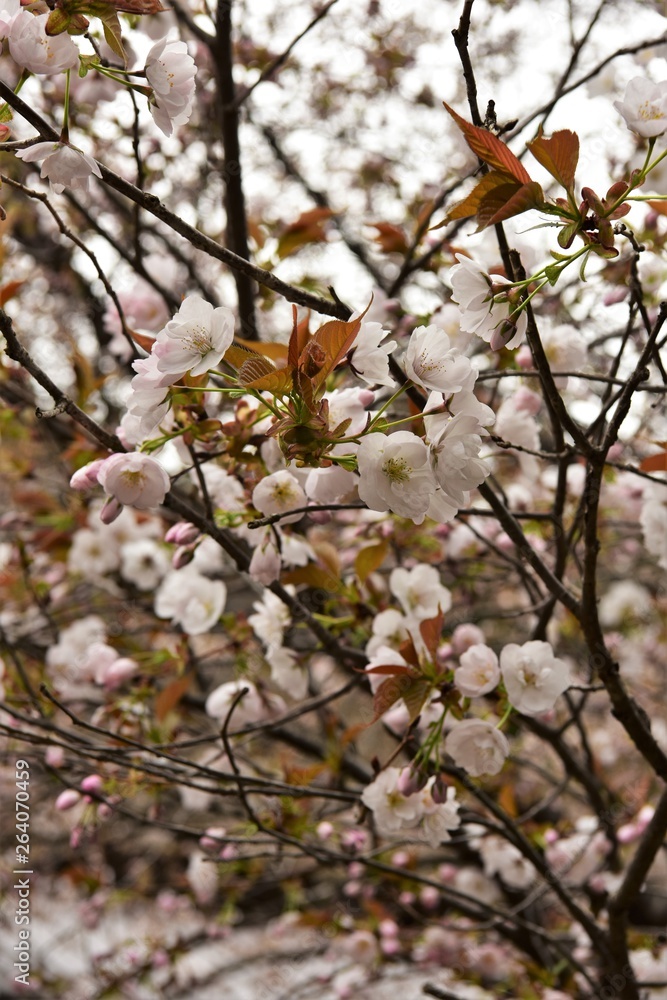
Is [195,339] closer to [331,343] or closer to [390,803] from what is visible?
[331,343]

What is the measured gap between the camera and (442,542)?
1.67 m

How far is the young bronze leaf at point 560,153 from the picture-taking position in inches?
25.5

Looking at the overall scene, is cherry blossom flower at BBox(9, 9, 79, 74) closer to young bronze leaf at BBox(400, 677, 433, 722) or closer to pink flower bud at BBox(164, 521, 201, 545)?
→ pink flower bud at BBox(164, 521, 201, 545)

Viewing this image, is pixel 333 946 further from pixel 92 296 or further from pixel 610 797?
pixel 92 296

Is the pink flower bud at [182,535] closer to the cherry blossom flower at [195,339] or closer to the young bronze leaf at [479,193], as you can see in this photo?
the cherry blossom flower at [195,339]

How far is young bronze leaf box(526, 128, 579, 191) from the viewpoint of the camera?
2.13ft

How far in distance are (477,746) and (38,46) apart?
0.83m

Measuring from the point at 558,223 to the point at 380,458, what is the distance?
0.84 ft

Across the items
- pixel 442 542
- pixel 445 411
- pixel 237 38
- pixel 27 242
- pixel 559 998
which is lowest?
pixel 559 998

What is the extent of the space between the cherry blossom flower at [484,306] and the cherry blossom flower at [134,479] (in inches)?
13.5

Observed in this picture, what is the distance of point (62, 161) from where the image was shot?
2.24 feet

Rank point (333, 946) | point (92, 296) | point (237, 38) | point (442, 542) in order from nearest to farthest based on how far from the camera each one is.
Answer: point (442, 542) → point (333, 946) → point (237, 38) → point (92, 296)

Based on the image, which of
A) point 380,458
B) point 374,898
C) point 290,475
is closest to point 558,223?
point 380,458

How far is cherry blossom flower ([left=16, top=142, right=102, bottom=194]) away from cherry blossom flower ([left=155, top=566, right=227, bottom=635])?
2.67ft
